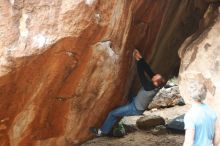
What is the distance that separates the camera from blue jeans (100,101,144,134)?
8758 mm

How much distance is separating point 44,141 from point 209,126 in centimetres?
426

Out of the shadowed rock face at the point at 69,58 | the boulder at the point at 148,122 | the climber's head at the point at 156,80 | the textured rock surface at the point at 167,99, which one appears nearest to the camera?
the shadowed rock face at the point at 69,58

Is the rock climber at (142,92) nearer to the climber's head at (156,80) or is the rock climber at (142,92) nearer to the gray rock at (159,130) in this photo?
the climber's head at (156,80)

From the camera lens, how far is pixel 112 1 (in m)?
7.02

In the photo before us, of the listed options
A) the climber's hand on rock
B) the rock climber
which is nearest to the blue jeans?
the rock climber

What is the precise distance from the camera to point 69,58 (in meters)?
7.23

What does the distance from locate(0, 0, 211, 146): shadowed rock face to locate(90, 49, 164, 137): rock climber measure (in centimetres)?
33

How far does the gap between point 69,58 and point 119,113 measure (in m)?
2.20

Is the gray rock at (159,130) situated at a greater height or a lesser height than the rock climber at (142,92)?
lesser

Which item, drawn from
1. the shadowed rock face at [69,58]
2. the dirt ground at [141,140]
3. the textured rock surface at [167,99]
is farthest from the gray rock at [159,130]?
the shadowed rock face at [69,58]

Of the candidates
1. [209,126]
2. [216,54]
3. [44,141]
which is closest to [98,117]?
[44,141]

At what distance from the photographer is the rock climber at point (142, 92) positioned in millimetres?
8336

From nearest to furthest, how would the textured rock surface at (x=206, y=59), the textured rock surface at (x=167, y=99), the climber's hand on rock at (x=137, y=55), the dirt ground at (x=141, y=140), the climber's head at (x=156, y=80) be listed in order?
the textured rock surface at (x=206, y=59)
the climber's head at (x=156, y=80)
the climber's hand on rock at (x=137, y=55)
the dirt ground at (x=141, y=140)
the textured rock surface at (x=167, y=99)

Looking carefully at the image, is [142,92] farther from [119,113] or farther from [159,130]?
[159,130]
